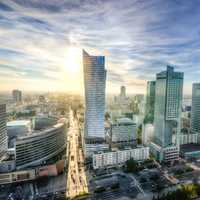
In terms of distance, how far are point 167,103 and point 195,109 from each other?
2012 cm

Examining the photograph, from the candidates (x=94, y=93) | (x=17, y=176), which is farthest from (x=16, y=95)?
(x=17, y=176)

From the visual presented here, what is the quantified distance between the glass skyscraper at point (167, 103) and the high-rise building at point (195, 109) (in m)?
14.9

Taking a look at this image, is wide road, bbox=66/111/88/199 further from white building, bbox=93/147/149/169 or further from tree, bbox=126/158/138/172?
tree, bbox=126/158/138/172

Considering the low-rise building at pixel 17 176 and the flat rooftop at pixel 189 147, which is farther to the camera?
the flat rooftop at pixel 189 147

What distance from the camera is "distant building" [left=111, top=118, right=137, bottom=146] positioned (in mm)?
46250

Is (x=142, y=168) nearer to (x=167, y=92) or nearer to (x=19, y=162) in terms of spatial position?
(x=167, y=92)

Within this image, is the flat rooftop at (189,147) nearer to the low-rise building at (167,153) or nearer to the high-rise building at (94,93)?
Answer: the low-rise building at (167,153)

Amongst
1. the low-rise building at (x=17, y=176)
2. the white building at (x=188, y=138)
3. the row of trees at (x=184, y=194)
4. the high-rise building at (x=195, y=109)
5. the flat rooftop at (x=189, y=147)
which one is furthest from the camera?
the high-rise building at (x=195, y=109)

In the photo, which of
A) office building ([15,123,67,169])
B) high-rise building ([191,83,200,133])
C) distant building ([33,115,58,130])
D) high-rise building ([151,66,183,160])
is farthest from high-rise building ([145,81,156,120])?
office building ([15,123,67,169])

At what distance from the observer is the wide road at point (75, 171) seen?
87.9ft

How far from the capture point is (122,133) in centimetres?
4662

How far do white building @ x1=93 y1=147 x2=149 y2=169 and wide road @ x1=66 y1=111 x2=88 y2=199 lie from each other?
3707mm

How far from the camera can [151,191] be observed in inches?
1037

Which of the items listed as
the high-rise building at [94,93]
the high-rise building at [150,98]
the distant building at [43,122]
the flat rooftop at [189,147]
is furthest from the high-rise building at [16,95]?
the flat rooftop at [189,147]
